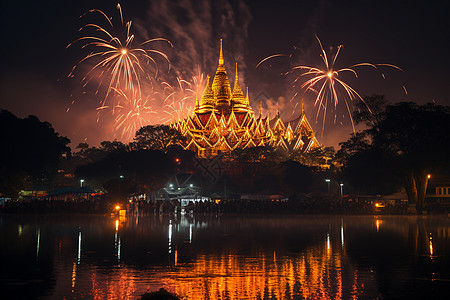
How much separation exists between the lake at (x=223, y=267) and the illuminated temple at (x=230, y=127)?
238ft

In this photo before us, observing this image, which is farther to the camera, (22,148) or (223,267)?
(22,148)

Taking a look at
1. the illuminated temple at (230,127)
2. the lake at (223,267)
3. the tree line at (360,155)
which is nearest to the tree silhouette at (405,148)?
the tree line at (360,155)

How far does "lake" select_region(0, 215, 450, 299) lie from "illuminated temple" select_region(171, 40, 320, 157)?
7267 centimetres

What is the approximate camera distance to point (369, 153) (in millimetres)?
55656

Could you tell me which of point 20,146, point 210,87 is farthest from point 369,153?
point 210,87

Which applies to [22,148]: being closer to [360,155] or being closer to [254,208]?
[254,208]

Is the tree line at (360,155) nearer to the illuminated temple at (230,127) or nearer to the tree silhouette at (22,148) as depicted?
the tree silhouette at (22,148)

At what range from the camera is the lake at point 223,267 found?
11.2 meters

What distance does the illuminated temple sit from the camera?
3898 inches

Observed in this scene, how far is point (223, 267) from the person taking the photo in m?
14.6

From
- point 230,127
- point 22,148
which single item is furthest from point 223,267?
point 230,127

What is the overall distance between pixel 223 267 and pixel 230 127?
3546 inches

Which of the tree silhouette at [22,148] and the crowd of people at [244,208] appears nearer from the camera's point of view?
the crowd of people at [244,208]

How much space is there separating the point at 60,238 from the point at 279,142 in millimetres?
86380
